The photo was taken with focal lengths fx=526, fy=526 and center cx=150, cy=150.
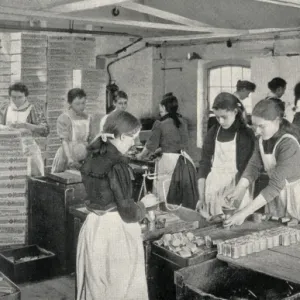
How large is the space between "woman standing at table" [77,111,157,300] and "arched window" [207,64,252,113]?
22.4 feet

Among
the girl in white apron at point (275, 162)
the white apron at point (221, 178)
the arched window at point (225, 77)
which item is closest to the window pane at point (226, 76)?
the arched window at point (225, 77)

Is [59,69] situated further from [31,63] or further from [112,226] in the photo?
[112,226]

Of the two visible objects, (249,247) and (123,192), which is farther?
(123,192)

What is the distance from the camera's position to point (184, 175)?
6.81m

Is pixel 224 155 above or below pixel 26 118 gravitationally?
below

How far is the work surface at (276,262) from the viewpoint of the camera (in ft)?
9.69

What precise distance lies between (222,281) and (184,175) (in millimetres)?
3561

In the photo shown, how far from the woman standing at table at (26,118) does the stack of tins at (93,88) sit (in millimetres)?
1719

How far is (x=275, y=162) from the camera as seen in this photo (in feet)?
13.8

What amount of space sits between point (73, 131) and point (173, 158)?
1.41 m

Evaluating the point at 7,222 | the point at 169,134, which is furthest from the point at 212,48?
the point at 7,222

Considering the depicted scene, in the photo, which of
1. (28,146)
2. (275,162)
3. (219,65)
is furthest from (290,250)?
(219,65)

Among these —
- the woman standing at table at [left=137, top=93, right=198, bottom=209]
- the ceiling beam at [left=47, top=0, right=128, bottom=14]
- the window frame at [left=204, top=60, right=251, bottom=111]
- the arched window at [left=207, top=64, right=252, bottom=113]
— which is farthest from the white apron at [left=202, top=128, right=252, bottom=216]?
the arched window at [left=207, top=64, right=252, bottom=113]

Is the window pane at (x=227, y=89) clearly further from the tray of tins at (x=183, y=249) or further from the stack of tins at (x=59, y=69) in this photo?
the tray of tins at (x=183, y=249)
